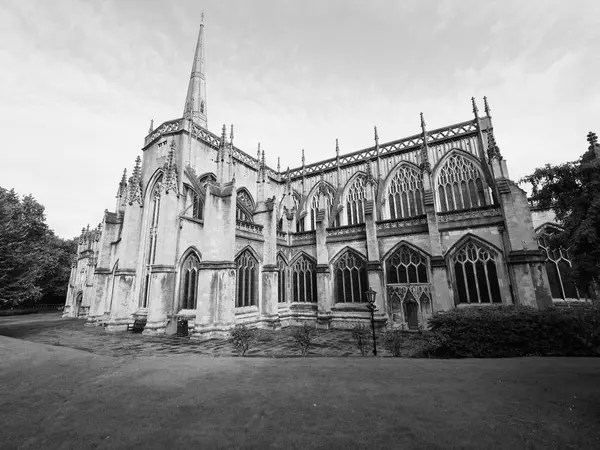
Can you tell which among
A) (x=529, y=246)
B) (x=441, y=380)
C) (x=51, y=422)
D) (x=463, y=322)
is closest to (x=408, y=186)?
→ (x=529, y=246)

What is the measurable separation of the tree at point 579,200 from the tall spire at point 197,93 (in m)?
28.2

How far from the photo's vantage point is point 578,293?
14977 mm

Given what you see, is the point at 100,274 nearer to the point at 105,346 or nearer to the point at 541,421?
the point at 105,346

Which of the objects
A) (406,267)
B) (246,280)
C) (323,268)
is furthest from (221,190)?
(406,267)

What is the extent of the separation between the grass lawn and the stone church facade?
7.75 meters

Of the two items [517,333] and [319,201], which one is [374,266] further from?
[319,201]

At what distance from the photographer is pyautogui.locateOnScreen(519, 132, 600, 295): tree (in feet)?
20.3

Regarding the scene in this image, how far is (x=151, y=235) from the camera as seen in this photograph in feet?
64.9

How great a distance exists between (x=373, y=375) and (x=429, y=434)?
3.13 m

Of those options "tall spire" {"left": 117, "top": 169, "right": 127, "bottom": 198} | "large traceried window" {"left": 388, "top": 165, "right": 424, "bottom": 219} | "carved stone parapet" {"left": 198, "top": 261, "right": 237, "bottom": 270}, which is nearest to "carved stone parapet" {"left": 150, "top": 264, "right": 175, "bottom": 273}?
"carved stone parapet" {"left": 198, "top": 261, "right": 237, "bottom": 270}

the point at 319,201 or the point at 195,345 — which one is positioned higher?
the point at 319,201

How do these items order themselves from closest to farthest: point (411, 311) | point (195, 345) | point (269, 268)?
point (195, 345) → point (411, 311) → point (269, 268)

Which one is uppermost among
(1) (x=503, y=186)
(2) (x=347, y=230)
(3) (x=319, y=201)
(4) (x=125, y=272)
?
(3) (x=319, y=201)

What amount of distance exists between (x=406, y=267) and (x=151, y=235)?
709 inches
